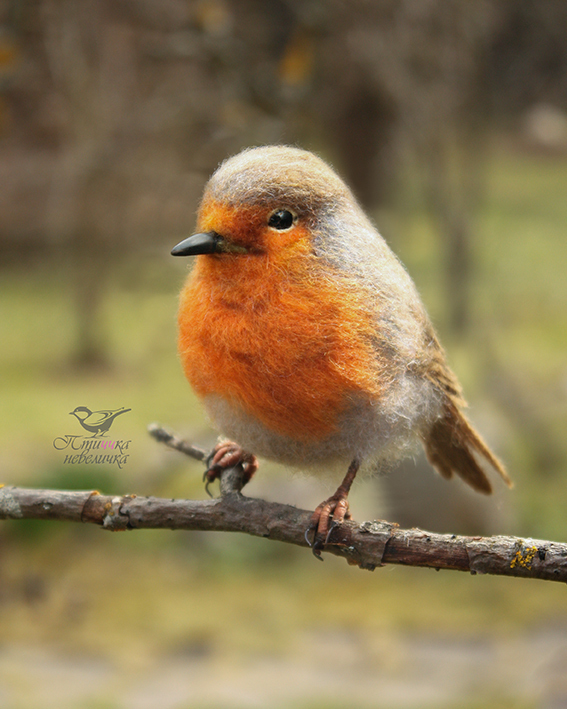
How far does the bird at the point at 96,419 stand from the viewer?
1319 mm

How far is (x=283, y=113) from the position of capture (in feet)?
7.85

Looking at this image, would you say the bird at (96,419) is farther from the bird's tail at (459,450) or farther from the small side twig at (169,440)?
the bird's tail at (459,450)

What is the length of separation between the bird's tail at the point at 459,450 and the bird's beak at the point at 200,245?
1.95ft

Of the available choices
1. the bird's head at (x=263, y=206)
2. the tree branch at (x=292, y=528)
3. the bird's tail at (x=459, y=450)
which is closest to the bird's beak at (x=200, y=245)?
the bird's head at (x=263, y=206)

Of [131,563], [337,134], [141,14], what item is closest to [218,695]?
[131,563]

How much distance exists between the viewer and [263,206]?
1.06m

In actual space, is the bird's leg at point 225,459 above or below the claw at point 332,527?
above

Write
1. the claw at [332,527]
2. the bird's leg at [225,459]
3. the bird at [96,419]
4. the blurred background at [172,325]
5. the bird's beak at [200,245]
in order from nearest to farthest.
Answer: the bird's beak at [200,245]
the claw at [332,527]
the bird at [96,419]
the bird's leg at [225,459]
the blurred background at [172,325]

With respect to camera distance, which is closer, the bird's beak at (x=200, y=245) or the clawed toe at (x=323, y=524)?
the bird's beak at (x=200, y=245)

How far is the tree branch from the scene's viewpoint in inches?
41.5

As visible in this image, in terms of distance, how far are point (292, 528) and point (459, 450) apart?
0.51 metres

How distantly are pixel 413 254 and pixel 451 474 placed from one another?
430 cm

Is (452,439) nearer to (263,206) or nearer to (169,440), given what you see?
(169,440)

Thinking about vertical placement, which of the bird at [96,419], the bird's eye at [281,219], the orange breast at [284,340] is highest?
the bird's eye at [281,219]
